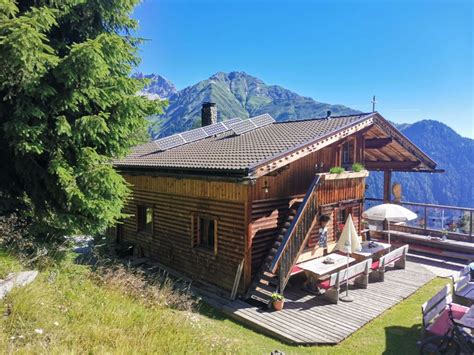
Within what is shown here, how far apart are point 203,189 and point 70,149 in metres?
A: 4.35

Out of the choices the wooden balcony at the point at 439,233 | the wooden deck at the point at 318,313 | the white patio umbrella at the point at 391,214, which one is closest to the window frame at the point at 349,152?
the white patio umbrella at the point at 391,214

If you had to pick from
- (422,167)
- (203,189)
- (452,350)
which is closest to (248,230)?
(203,189)

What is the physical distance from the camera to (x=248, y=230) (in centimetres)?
964

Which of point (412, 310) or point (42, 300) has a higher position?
point (42, 300)

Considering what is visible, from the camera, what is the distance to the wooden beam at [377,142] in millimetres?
15326

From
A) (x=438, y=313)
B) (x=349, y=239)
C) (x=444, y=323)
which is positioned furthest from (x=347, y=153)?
(x=444, y=323)

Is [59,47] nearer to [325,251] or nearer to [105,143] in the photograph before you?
[105,143]

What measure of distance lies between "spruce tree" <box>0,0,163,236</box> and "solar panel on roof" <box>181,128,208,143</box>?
22.8 feet

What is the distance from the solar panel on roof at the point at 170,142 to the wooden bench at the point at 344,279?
881cm

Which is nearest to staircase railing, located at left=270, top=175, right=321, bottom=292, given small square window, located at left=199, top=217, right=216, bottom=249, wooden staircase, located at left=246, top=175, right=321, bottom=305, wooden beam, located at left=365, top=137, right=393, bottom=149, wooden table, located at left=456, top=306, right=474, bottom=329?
wooden staircase, located at left=246, top=175, right=321, bottom=305

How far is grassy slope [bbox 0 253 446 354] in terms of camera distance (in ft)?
13.4

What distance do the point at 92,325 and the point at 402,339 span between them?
23.0 feet

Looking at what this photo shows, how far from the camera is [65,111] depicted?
7.47 m

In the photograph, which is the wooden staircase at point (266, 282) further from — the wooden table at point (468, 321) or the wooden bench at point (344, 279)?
the wooden table at point (468, 321)
